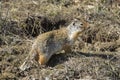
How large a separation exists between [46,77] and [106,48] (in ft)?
5.21

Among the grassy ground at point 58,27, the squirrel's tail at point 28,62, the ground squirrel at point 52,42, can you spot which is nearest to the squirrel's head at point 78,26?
the ground squirrel at point 52,42

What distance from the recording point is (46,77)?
679cm

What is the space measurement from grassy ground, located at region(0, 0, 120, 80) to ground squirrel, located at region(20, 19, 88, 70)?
15cm

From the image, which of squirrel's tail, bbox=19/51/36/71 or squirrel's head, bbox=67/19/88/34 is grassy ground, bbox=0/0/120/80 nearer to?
squirrel's tail, bbox=19/51/36/71

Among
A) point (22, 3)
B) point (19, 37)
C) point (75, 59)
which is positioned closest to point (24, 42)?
point (19, 37)

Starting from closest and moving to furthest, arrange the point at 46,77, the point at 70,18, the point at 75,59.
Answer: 1. the point at 46,77
2. the point at 75,59
3. the point at 70,18

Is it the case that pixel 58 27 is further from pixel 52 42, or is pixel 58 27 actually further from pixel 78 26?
pixel 52 42

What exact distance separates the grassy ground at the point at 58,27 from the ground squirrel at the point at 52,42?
0.49ft

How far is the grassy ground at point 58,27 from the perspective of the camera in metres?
6.92

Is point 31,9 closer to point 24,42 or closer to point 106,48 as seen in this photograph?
point 24,42

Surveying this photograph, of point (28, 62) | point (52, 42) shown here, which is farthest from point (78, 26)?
point (28, 62)

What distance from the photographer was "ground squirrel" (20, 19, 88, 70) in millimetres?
6938

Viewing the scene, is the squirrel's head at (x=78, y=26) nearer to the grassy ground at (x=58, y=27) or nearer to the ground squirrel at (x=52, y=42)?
the ground squirrel at (x=52, y=42)

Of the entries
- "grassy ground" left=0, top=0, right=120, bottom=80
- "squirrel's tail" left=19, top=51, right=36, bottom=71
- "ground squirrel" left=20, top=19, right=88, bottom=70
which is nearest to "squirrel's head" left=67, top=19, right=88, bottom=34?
"ground squirrel" left=20, top=19, right=88, bottom=70
